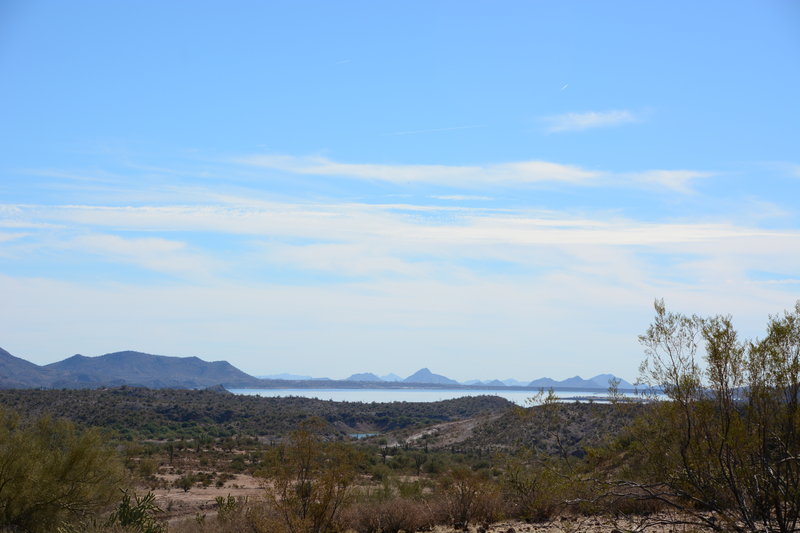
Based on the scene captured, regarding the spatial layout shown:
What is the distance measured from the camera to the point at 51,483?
1499 centimetres

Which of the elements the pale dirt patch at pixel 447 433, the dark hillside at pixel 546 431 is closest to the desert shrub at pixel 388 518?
the dark hillside at pixel 546 431

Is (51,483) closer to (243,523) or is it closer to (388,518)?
(243,523)

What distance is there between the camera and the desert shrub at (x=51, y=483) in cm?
1424

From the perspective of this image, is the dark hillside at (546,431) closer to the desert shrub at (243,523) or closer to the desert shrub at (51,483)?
the desert shrub at (243,523)

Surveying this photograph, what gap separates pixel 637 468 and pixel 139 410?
64704mm

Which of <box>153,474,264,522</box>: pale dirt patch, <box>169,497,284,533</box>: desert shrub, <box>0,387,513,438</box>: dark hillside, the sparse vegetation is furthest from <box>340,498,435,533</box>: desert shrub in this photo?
<box>0,387,513,438</box>: dark hillside

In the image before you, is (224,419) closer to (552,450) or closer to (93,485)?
(552,450)

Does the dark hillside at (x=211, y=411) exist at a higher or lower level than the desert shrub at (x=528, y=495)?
lower

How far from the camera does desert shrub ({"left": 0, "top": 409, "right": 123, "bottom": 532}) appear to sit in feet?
46.7

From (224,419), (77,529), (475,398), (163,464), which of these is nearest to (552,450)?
(163,464)

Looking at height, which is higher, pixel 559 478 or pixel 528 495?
pixel 559 478

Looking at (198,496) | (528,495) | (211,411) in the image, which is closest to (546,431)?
(198,496)

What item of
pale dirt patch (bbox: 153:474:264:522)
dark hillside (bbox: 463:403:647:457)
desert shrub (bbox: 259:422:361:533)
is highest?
desert shrub (bbox: 259:422:361:533)

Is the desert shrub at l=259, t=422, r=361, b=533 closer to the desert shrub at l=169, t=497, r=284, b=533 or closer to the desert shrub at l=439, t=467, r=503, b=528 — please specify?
the desert shrub at l=169, t=497, r=284, b=533
